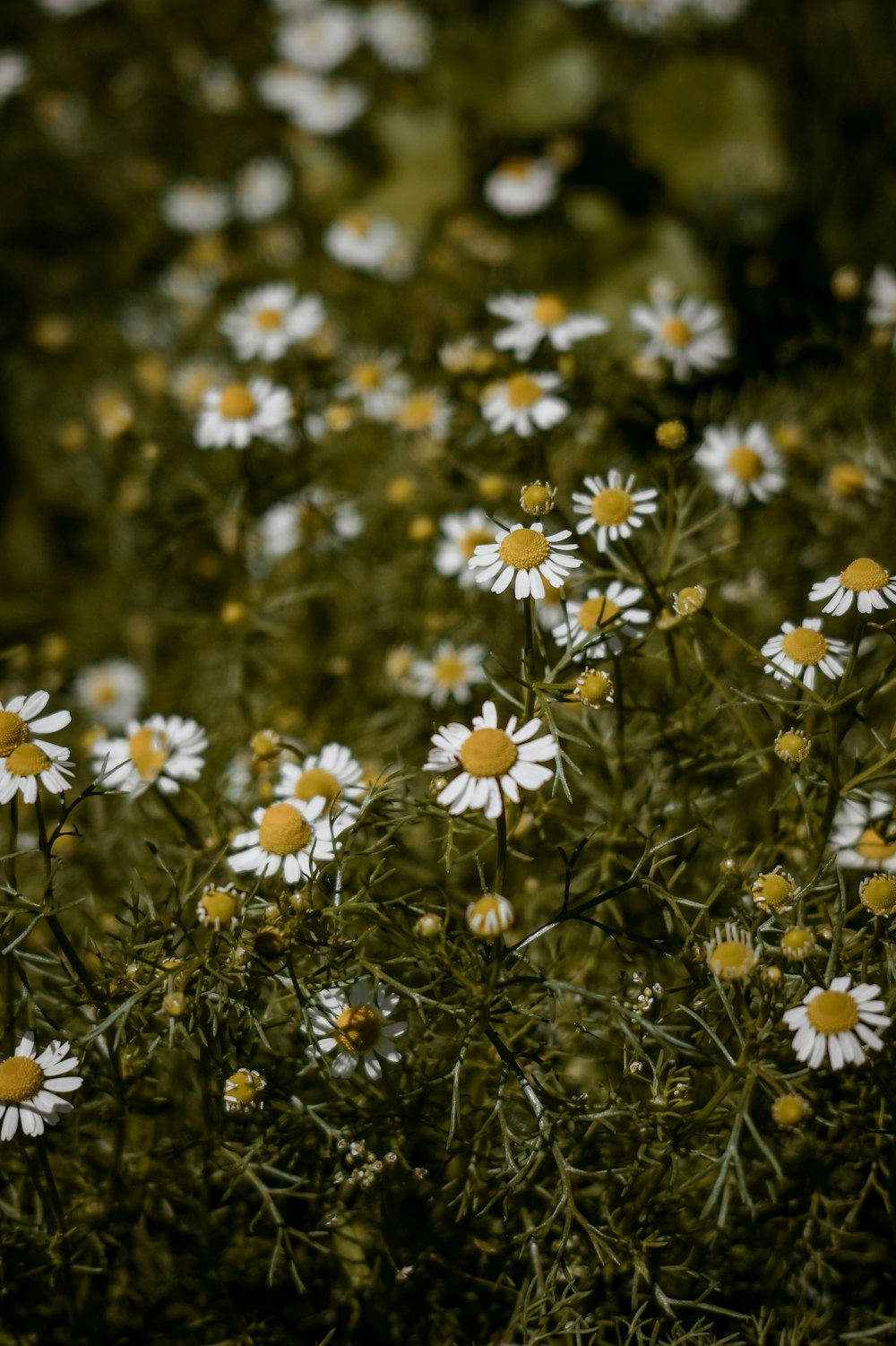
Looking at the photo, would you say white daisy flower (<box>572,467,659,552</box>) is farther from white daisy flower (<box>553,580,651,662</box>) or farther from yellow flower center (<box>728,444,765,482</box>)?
yellow flower center (<box>728,444,765,482</box>)

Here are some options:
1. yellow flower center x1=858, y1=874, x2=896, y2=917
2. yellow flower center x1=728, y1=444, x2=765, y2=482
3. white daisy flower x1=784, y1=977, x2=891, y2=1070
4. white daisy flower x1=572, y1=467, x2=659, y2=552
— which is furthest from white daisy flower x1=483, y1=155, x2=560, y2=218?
white daisy flower x1=784, y1=977, x2=891, y2=1070

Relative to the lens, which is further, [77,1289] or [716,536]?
[716,536]

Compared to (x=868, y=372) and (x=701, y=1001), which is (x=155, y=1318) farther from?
(x=868, y=372)

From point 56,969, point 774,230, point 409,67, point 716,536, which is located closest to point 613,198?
point 774,230

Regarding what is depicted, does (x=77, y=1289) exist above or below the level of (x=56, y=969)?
below

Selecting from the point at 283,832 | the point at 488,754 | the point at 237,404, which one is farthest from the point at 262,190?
the point at 488,754

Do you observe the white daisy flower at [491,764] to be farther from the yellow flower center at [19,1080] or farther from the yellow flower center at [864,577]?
the yellow flower center at [19,1080]
